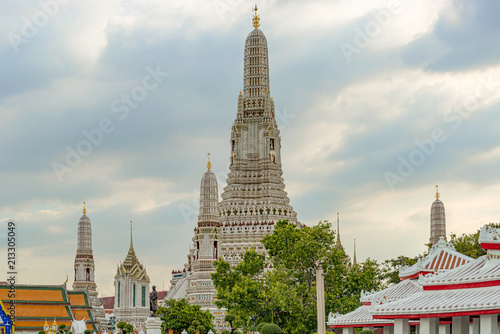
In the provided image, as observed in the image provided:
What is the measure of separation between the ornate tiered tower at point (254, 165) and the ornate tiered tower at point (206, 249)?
11.1 feet

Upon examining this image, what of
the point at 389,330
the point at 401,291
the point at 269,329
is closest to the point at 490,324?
the point at 389,330

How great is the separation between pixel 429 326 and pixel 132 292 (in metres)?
71.9

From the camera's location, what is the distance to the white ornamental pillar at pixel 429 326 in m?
24.5

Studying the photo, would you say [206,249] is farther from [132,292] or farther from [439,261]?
[439,261]

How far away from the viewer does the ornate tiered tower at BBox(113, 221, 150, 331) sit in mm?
92062

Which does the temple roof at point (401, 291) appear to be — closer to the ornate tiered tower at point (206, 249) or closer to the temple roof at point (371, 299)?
the temple roof at point (371, 299)

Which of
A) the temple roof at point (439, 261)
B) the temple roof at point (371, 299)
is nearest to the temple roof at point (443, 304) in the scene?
the temple roof at point (371, 299)

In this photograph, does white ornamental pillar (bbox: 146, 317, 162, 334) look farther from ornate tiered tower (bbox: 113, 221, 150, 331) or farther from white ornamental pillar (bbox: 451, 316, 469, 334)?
ornate tiered tower (bbox: 113, 221, 150, 331)

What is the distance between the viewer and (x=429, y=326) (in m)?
24.5

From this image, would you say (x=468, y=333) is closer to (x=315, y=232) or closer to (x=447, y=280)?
(x=447, y=280)

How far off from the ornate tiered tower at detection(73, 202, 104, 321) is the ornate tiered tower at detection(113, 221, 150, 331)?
8.29 ft

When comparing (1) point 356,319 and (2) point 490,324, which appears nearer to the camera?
(2) point 490,324

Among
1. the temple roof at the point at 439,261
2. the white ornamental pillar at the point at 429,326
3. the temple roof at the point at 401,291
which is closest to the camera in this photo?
the white ornamental pillar at the point at 429,326

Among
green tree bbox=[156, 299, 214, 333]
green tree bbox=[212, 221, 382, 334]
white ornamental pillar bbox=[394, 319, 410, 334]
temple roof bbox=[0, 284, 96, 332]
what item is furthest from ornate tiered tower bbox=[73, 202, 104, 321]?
white ornamental pillar bbox=[394, 319, 410, 334]
